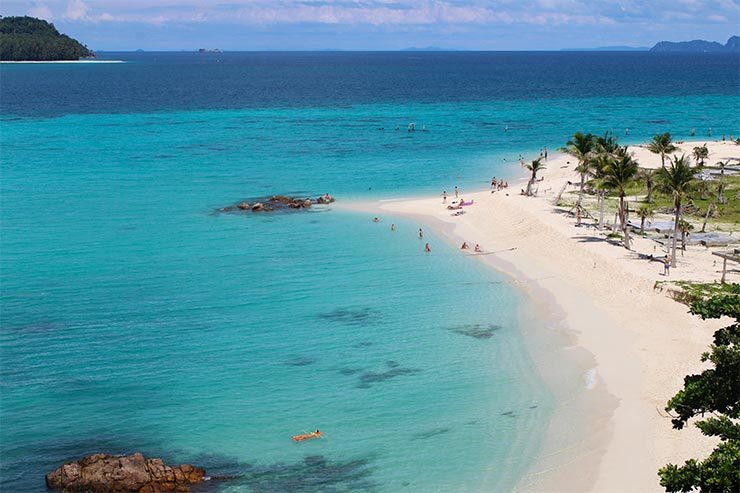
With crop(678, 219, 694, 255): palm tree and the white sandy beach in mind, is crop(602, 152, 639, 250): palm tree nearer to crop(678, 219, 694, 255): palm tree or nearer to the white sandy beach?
crop(678, 219, 694, 255): palm tree

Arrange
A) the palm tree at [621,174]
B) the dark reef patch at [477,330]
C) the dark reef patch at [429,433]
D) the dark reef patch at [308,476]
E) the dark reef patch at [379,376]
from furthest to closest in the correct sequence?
the palm tree at [621,174]
the dark reef patch at [477,330]
the dark reef patch at [379,376]
the dark reef patch at [429,433]
the dark reef patch at [308,476]

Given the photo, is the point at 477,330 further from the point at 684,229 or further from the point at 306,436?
the point at 684,229

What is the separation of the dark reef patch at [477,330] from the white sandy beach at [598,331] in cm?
217

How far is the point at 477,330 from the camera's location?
135 feet

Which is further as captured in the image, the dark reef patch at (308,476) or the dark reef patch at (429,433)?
the dark reef patch at (429,433)

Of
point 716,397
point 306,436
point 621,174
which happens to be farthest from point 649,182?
point 716,397

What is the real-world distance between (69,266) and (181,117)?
91.4 m

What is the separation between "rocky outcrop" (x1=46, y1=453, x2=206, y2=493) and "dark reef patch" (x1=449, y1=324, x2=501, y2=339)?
1695cm

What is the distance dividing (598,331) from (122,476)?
2400cm

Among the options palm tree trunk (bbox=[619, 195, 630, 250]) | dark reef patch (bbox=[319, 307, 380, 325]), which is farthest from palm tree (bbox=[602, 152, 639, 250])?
dark reef patch (bbox=[319, 307, 380, 325])

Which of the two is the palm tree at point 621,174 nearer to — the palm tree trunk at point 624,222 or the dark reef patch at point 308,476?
the palm tree trunk at point 624,222

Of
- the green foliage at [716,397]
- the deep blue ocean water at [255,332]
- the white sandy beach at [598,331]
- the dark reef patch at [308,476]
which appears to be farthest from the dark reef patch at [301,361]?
the green foliage at [716,397]

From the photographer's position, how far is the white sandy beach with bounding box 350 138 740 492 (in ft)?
94.0

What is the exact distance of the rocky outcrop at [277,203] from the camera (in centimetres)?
6906
